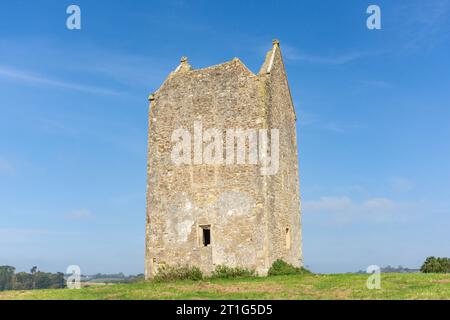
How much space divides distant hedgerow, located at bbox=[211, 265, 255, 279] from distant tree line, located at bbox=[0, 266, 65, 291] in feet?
226

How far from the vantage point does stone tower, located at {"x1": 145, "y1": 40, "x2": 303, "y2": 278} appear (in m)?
25.2

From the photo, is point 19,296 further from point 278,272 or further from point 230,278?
point 278,272

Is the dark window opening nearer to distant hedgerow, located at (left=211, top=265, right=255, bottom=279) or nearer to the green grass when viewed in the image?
distant hedgerow, located at (left=211, top=265, right=255, bottom=279)

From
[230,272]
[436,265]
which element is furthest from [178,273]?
[436,265]

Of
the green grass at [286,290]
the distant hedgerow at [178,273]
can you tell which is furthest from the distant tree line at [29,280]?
the green grass at [286,290]

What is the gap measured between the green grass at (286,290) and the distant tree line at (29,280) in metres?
72.2

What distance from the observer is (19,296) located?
1897 centimetres

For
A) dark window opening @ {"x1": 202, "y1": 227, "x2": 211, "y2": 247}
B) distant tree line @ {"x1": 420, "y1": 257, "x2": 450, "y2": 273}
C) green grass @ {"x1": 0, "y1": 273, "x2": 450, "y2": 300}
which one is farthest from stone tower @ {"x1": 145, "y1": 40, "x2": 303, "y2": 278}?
distant tree line @ {"x1": 420, "y1": 257, "x2": 450, "y2": 273}

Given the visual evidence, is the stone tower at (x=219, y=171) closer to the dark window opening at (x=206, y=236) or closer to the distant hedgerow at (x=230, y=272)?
the dark window opening at (x=206, y=236)

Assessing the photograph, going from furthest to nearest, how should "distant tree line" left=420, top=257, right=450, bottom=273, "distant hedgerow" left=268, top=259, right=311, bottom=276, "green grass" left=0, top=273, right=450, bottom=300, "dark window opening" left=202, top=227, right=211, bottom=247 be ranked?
1. "distant tree line" left=420, top=257, right=450, bottom=273
2. "dark window opening" left=202, top=227, right=211, bottom=247
3. "distant hedgerow" left=268, top=259, right=311, bottom=276
4. "green grass" left=0, top=273, right=450, bottom=300

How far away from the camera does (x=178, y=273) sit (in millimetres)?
25391
